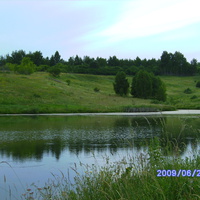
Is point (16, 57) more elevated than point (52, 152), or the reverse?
point (16, 57)

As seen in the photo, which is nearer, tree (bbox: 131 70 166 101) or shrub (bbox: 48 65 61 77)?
tree (bbox: 131 70 166 101)

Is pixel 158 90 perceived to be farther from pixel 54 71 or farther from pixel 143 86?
pixel 54 71

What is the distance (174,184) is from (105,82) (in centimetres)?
9969

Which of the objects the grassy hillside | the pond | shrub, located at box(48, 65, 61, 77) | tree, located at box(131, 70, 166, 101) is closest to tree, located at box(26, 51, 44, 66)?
shrub, located at box(48, 65, 61, 77)

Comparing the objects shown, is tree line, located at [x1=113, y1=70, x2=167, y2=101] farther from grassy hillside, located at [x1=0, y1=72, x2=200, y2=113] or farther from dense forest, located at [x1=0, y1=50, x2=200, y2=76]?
dense forest, located at [x1=0, y1=50, x2=200, y2=76]

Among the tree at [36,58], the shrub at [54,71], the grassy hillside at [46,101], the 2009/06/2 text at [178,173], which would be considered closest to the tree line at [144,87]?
the grassy hillside at [46,101]

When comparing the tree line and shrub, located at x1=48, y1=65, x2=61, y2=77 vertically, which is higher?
shrub, located at x1=48, y1=65, x2=61, y2=77

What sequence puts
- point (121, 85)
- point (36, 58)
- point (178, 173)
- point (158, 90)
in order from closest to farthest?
1. point (178, 173)
2. point (158, 90)
3. point (121, 85)
4. point (36, 58)

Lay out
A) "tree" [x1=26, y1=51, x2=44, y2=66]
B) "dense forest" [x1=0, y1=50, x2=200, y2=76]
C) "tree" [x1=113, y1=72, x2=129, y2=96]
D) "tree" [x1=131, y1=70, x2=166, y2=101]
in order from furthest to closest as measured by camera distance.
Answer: "tree" [x1=26, y1=51, x2=44, y2=66], "dense forest" [x1=0, y1=50, x2=200, y2=76], "tree" [x1=113, y1=72, x2=129, y2=96], "tree" [x1=131, y1=70, x2=166, y2=101]

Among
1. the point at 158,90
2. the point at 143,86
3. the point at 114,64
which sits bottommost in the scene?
the point at 158,90

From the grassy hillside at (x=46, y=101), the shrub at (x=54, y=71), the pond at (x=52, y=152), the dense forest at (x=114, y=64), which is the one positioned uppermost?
the dense forest at (x=114, y=64)

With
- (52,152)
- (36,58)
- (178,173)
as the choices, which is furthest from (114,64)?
(178,173)

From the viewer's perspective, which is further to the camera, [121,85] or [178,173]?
[121,85]

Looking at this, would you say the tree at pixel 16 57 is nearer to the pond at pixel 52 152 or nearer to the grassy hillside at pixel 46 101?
the grassy hillside at pixel 46 101
